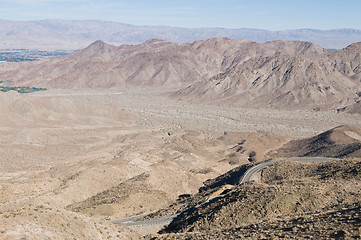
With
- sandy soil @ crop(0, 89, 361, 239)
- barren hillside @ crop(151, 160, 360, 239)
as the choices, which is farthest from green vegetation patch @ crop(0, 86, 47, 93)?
barren hillside @ crop(151, 160, 360, 239)

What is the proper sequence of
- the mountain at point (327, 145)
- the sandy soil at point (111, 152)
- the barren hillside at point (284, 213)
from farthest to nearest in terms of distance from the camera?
the mountain at point (327, 145)
the sandy soil at point (111, 152)
the barren hillside at point (284, 213)

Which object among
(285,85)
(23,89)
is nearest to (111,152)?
(285,85)

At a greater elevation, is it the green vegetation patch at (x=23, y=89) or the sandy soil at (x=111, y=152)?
the sandy soil at (x=111, y=152)

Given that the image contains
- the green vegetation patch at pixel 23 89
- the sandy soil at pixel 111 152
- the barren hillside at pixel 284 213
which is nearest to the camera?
the barren hillside at pixel 284 213

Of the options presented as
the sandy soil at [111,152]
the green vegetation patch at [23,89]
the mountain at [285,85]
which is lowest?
the green vegetation patch at [23,89]

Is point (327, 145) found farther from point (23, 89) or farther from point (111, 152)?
point (23, 89)

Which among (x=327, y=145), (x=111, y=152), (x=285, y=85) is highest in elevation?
(x=285, y=85)

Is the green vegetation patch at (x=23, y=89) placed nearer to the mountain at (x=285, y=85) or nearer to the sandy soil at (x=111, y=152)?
the sandy soil at (x=111, y=152)

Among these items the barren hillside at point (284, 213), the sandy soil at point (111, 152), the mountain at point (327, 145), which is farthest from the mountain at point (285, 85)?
the barren hillside at point (284, 213)

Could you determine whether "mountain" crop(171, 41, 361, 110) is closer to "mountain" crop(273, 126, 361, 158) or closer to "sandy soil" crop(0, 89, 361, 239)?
"sandy soil" crop(0, 89, 361, 239)

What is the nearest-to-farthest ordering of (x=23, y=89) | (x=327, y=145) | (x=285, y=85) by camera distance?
1. (x=327, y=145)
2. (x=285, y=85)
3. (x=23, y=89)

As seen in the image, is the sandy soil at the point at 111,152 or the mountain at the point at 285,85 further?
the mountain at the point at 285,85

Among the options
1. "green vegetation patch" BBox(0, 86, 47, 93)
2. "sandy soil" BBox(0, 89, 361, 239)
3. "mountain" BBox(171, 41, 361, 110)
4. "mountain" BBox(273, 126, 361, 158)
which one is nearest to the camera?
"sandy soil" BBox(0, 89, 361, 239)
